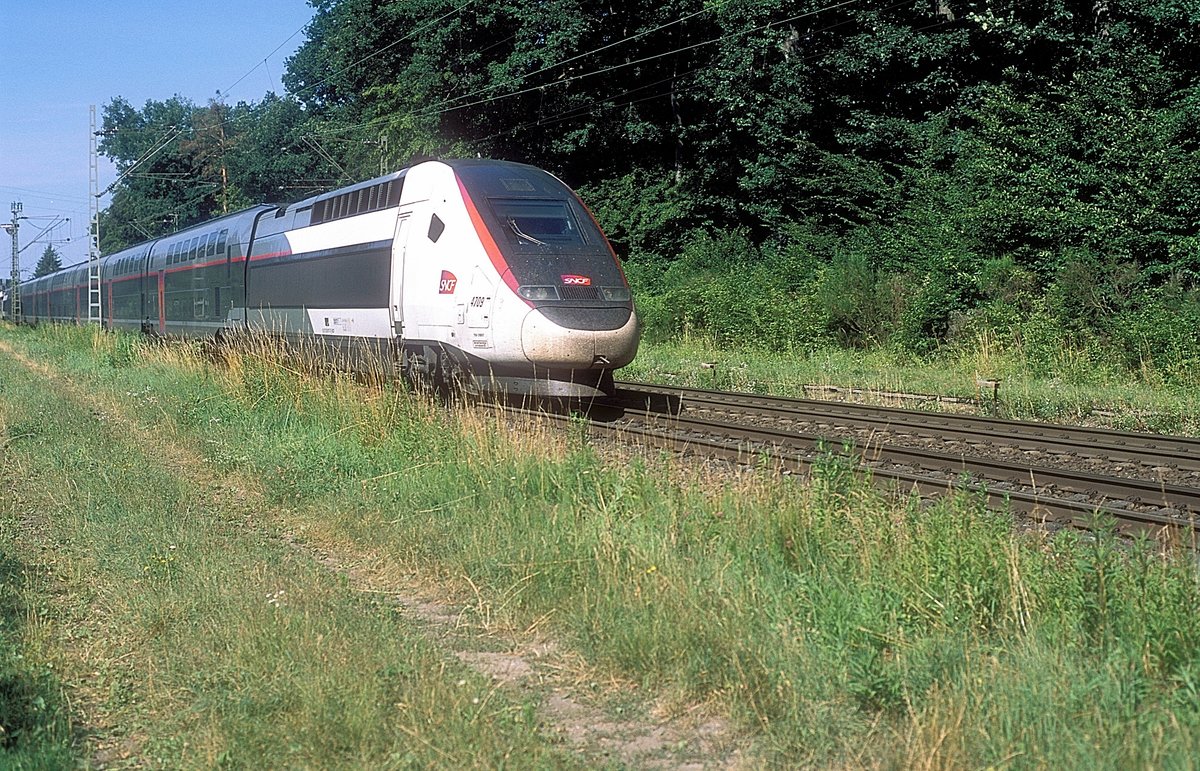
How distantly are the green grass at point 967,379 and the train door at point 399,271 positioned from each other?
598 cm

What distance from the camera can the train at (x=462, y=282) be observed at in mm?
12836

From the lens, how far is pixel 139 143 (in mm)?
96250

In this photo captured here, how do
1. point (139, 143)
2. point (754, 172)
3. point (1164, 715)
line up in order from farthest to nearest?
point (139, 143)
point (754, 172)
point (1164, 715)

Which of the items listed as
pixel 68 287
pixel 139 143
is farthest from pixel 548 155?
pixel 139 143

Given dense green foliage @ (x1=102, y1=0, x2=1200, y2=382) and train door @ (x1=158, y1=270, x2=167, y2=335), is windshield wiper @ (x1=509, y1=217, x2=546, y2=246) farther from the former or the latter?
train door @ (x1=158, y1=270, x2=167, y2=335)

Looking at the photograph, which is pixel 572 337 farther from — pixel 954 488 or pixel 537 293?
pixel 954 488

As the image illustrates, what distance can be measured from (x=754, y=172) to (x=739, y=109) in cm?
173

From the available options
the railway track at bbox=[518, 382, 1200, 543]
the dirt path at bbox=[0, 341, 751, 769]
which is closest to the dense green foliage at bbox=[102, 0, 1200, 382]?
the railway track at bbox=[518, 382, 1200, 543]

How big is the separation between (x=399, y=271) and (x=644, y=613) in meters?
10.1

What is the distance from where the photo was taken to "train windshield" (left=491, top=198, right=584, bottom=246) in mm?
13438

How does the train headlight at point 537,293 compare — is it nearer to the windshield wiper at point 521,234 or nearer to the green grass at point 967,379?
the windshield wiper at point 521,234

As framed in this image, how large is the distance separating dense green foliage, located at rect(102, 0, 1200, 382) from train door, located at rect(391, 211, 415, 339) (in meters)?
10.1

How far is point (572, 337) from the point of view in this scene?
499 inches

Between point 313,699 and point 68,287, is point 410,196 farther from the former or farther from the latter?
point 68,287
